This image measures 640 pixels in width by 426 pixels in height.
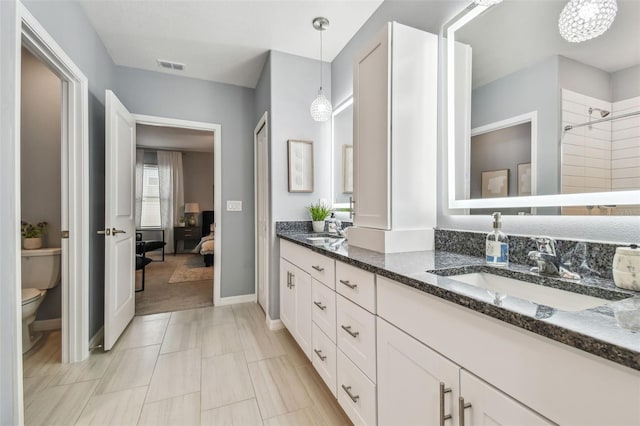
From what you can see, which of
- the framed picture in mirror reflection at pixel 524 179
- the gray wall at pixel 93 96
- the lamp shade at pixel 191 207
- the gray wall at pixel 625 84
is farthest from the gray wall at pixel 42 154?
the lamp shade at pixel 191 207

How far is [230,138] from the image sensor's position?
336 cm

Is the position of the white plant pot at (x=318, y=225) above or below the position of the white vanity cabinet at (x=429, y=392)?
above

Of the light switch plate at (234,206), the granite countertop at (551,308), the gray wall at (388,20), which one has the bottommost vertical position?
the granite countertop at (551,308)

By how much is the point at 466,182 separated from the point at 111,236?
98.6 inches

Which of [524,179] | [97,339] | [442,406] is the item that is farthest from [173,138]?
[442,406]

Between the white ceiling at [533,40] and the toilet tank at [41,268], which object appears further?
the toilet tank at [41,268]

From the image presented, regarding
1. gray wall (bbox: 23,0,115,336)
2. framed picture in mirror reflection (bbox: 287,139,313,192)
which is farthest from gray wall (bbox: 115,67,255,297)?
framed picture in mirror reflection (bbox: 287,139,313,192)

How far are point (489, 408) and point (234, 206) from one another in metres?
3.07

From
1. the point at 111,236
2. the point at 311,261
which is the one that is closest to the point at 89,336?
the point at 111,236

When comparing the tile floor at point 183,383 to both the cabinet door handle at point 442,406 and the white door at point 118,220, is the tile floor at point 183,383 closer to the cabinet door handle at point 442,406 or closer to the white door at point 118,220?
the white door at point 118,220

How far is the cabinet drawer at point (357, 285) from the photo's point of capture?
3.81 feet

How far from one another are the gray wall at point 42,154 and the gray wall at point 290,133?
190cm

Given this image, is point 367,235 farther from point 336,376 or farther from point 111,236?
point 111,236

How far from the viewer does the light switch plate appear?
334cm
